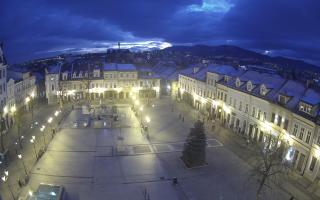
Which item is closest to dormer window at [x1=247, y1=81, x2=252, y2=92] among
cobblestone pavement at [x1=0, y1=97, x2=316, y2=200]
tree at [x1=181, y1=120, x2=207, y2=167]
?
cobblestone pavement at [x1=0, y1=97, x2=316, y2=200]

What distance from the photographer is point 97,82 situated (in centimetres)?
6769

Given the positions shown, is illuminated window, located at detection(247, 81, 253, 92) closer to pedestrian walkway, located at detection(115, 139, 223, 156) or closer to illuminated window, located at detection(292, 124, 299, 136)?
pedestrian walkway, located at detection(115, 139, 223, 156)

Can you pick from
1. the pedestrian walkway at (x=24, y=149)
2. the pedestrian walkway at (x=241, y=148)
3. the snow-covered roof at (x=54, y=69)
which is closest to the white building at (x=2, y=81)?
the pedestrian walkway at (x=24, y=149)

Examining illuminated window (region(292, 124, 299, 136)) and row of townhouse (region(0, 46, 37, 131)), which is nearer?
illuminated window (region(292, 124, 299, 136))

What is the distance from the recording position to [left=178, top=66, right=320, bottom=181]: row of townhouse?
3238cm

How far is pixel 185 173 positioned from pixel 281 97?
17.8 m

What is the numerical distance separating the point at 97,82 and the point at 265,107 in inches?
1649

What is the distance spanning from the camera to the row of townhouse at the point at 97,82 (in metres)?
64.0

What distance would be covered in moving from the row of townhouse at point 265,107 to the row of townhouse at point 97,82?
13921 mm

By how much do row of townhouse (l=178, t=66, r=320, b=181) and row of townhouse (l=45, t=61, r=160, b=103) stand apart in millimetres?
13921

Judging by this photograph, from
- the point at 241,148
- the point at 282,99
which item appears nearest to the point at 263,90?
the point at 282,99

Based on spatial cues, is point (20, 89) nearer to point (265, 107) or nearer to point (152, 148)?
point (152, 148)

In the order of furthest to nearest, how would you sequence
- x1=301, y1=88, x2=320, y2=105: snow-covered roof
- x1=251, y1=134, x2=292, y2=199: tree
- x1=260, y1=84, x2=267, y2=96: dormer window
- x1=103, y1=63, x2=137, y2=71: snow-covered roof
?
x1=103, y1=63, x2=137, y2=71: snow-covered roof
x1=260, y1=84, x2=267, y2=96: dormer window
x1=301, y1=88, x2=320, y2=105: snow-covered roof
x1=251, y1=134, x2=292, y2=199: tree

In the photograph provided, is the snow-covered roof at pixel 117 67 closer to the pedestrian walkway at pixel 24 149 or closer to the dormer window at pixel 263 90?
the pedestrian walkway at pixel 24 149
